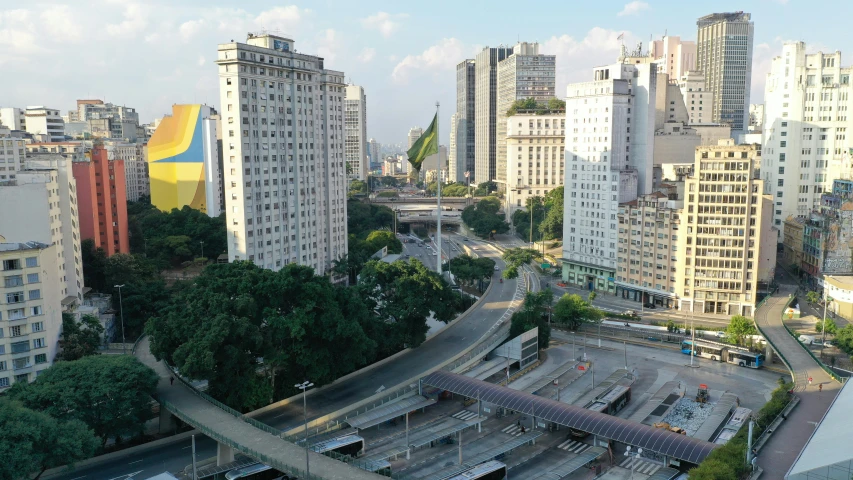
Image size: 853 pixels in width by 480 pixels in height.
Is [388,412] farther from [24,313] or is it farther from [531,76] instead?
[531,76]

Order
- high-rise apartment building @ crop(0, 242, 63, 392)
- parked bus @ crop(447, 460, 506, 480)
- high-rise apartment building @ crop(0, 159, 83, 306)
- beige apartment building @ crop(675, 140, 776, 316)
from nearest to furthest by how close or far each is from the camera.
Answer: parked bus @ crop(447, 460, 506, 480) < high-rise apartment building @ crop(0, 242, 63, 392) < high-rise apartment building @ crop(0, 159, 83, 306) < beige apartment building @ crop(675, 140, 776, 316)

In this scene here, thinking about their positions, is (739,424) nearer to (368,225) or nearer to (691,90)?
(368,225)

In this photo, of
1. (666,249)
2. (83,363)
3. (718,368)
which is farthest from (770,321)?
(83,363)

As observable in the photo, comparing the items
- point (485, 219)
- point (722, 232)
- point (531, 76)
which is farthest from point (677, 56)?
point (722, 232)

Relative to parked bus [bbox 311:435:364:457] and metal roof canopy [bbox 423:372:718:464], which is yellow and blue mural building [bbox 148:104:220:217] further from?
parked bus [bbox 311:435:364:457]

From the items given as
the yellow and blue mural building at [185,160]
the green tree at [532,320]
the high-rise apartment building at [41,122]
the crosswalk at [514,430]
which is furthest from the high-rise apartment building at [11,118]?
the crosswalk at [514,430]

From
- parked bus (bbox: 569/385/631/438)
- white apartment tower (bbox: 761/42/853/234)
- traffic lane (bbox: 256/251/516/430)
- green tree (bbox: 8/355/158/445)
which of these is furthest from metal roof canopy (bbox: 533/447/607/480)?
white apartment tower (bbox: 761/42/853/234)

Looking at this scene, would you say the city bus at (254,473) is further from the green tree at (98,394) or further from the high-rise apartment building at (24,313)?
the high-rise apartment building at (24,313)
